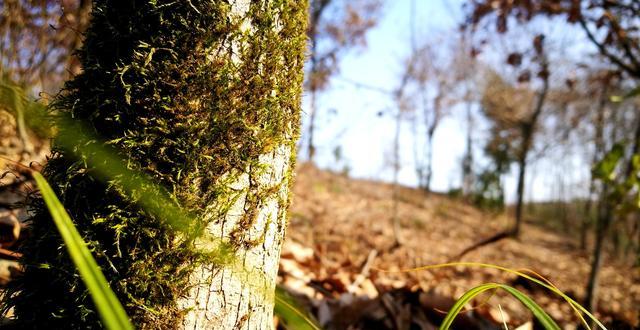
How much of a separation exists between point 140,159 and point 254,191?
0.28 metres

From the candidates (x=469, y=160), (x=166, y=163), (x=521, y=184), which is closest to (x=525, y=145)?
(x=521, y=184)

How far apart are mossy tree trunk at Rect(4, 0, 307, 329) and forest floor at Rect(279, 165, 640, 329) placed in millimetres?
393

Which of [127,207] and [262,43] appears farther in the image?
[262,43]

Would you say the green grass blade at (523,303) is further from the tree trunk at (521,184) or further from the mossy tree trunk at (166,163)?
the tree trunk at (521,184)

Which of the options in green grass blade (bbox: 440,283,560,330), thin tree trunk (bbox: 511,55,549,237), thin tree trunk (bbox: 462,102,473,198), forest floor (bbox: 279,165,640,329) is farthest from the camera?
thin tree trunk (bbox: 462,102,473,198)

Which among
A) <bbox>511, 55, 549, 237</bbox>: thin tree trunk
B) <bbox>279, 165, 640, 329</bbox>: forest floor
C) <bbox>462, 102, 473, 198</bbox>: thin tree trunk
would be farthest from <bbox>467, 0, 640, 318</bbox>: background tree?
<bbox>462, 102, 473, 198</bbox>: thin tree trunk

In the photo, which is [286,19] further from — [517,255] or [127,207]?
[517,255]

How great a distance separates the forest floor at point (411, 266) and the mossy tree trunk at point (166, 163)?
1.29 ft

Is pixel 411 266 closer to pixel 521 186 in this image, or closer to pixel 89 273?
pixel 89 273

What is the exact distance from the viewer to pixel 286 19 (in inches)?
38.8

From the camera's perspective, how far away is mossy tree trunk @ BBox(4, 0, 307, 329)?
820mm

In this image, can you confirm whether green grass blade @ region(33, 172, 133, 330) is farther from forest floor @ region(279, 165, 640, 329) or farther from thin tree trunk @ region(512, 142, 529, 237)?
thin tree trunk @ region(512, 142, 529, 237)

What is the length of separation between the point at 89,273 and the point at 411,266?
11.9ft

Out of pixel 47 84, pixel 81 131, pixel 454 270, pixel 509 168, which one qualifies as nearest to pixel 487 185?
pixel 509 168
